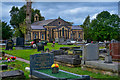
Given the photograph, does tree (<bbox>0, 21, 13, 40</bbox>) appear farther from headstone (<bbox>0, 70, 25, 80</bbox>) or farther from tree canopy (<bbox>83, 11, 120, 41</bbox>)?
headstone (<bbox>0, 70, 25, 80</bbox>)

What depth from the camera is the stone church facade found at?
64750 mm

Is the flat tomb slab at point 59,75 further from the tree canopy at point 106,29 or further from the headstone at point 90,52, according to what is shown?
the tree canopy at point 106,29

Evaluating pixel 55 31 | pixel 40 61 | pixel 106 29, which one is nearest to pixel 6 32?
pixel 55 31

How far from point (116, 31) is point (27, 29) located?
22377mm

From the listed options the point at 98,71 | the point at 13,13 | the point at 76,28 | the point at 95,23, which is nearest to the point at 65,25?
the point at 76,28

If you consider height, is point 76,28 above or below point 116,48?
above

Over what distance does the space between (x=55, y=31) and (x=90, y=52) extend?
5400cm

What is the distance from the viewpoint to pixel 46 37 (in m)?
66.1

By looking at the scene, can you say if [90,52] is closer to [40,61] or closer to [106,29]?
A: [40,61]

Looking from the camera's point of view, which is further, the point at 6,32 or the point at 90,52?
the point at 6,32

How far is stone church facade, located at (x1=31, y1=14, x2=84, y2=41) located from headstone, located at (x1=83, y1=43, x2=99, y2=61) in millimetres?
52458

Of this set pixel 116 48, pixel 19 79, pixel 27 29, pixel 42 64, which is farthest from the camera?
pixel 27 29

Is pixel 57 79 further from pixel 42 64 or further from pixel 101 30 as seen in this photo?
pixel 101 30

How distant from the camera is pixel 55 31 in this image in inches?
2566
